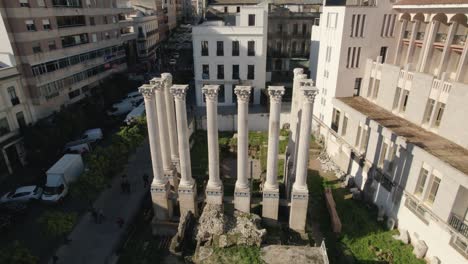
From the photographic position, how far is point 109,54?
180 ft

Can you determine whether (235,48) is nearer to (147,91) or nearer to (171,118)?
(171,118)

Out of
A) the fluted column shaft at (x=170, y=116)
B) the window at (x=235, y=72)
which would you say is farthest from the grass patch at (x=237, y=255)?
the window at (x=235, y=72)

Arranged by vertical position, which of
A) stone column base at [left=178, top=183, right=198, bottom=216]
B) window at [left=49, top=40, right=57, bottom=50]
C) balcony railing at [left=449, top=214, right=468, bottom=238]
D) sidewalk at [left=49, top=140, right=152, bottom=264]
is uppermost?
window at [left=49, top=40, right=57, bottom=50]

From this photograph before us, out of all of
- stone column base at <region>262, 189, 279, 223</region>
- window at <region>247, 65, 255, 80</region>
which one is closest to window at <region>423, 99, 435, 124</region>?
stone column base at <region>262, 189, 279, 223</region>

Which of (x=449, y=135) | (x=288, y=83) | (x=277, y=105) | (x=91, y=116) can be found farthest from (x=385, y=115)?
(x=91, y=116)

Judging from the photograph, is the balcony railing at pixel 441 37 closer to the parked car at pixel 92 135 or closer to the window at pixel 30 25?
the parked car at pixel 92 135

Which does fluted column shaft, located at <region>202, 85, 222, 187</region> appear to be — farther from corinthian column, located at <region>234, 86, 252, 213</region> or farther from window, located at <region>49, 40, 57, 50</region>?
window, located at <region>49, 40, 57, 50</region>

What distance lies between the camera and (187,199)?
24750 mm

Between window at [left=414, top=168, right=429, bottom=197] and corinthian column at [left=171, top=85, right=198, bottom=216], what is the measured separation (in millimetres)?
18363

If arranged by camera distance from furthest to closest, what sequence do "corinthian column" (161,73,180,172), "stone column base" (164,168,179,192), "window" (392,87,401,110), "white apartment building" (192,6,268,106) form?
"white apartment building" (192,6,268,106) → "window" (392,87,401,110) → "stone column base" (164,168,179,192) → "corinthian column" (161,73,180,172)

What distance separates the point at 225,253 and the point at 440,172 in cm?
1661

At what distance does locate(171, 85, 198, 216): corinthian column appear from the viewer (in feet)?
74.6

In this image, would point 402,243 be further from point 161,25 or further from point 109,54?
point 161,25

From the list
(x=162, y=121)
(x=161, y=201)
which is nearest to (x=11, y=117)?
(x=162, y=121)
